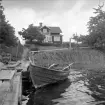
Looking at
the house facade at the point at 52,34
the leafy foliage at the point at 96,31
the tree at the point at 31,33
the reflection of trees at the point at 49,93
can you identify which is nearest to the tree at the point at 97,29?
the leafy foliage at the point at 96,31

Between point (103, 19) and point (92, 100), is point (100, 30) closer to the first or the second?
point (103, 19)

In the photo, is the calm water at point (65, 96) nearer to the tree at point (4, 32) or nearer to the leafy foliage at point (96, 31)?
the tree at point (4, 32)

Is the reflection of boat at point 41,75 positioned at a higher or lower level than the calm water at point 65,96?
higher

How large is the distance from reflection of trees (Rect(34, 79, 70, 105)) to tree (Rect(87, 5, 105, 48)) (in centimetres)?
3202

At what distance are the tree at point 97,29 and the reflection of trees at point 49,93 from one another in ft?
105

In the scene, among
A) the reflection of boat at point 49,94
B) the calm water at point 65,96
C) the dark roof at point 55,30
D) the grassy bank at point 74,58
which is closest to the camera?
the calm water at point 65,96

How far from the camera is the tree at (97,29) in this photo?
159 ft

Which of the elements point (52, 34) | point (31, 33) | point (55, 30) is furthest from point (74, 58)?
point (55, 30)

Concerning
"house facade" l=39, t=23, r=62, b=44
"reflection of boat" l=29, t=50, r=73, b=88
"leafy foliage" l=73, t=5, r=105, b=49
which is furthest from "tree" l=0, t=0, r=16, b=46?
"house facade" l=39, t=23, r=62, b=44

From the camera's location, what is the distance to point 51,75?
1736 centimetres

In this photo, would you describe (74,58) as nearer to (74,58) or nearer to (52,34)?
(74,58)

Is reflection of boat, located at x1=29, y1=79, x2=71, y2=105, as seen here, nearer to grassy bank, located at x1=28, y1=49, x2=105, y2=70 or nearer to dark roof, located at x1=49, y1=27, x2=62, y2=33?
grassy bank, located at x1=28, y1=49, x2=105, y2=70

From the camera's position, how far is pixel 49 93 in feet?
48.6

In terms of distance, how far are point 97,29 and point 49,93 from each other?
37.3 m
